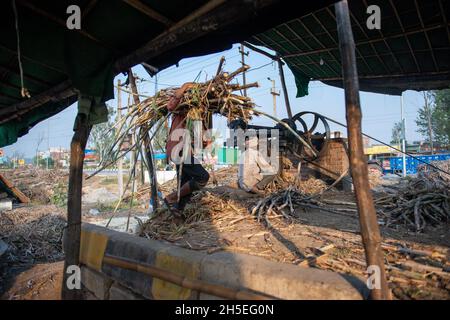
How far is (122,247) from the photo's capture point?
331cm

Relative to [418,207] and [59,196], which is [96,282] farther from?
[59,196]

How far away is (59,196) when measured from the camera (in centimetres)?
1627

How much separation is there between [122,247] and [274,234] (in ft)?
6.75

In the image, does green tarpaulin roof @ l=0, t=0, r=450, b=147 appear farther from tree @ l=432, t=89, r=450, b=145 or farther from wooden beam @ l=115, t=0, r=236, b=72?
tree @ l=432, t=89, r=450, b=145

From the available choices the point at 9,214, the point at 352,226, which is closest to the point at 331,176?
the point at 352,226

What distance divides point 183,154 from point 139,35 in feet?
7.71

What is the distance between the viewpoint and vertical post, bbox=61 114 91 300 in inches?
137

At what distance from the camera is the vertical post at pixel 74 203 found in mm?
3471

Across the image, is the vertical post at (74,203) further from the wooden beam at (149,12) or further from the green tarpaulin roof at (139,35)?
the wooden beam at (149,12)

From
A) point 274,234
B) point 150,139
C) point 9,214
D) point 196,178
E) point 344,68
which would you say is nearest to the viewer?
point 344,68

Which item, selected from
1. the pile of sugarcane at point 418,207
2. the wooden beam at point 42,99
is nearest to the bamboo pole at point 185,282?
the wooden beam at point 42,99

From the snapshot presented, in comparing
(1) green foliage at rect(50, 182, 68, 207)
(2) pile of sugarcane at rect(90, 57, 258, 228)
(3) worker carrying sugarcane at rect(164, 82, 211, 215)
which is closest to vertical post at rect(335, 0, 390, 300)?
(2) pile of sugarcane at rect(90, 57, 258, 228)

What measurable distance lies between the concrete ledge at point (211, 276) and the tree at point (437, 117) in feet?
117
